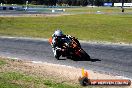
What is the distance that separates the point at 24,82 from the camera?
11.2 metres

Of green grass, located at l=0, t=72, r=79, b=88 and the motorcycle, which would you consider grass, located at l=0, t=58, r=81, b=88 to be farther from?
the motorcycle

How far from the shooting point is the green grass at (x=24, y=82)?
10711 millimetres

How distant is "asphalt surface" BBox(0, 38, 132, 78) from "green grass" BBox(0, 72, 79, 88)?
323 cm

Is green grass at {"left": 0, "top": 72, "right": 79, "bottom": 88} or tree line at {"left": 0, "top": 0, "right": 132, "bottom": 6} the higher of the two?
green grass at {"left": 0, "top": 72, "right": 79, "bottom": 88}

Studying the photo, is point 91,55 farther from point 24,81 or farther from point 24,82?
point 24,82

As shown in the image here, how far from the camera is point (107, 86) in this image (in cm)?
1145

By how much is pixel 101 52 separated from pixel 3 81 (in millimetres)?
8643

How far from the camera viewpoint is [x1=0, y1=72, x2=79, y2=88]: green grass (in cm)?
1071

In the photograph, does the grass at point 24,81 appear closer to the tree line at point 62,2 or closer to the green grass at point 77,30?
the green grass at point 77,30

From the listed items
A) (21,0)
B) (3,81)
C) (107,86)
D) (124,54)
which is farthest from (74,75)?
(21,0)

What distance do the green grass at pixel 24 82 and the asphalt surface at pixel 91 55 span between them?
3.23m

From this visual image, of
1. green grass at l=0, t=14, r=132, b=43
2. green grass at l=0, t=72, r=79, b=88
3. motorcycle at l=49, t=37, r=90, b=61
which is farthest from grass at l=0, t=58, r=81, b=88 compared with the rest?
green grass at l=0, t=14, r=132, b=43

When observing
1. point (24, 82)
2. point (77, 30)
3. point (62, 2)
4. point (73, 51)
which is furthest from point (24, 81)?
point (62, 2)

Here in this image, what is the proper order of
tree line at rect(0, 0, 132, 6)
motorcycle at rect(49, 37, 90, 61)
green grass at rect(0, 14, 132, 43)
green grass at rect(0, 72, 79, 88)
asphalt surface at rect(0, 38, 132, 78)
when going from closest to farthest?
green grass at rect(0, 72, 79, 88) → asphalt surface at rect(0, 38, 132, 78) → motorcycle at rect(49, 37, 90, 61) → green grass at rect(0, 14, 132, 43) → tree line at rect(0, 0, 132, 6)
